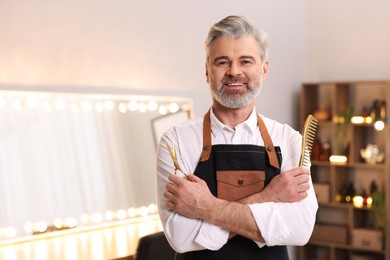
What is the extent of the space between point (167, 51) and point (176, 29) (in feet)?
0.57

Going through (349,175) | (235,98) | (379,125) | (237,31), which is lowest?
(349,175)

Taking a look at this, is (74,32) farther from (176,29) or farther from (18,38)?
(176,29)

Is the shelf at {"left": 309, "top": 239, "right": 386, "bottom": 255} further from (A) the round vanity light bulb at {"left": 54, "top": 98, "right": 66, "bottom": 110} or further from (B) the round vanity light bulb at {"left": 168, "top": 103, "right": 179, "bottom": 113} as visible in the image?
(A) the round vanity light bulb at {"left": 54, "top": 98, "right": 66, "bottom": 110}

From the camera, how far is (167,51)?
4.28m

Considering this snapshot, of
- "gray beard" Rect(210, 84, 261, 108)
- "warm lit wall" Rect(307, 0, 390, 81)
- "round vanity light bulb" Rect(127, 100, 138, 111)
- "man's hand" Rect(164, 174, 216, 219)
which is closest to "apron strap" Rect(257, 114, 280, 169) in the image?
"gray beard" Rect(210, 84, 261, 108)

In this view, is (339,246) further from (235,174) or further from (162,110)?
(235,174)

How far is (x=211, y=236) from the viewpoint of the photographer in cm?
182

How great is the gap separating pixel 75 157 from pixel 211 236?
6.28 feet

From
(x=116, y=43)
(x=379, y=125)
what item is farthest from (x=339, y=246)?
(x=116, y=43)

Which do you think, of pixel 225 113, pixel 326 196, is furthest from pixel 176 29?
pixel 225 113

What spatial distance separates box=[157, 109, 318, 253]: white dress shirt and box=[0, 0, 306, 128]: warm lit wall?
163cm

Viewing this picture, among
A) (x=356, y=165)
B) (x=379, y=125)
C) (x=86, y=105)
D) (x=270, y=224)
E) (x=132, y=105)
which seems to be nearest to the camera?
(x=270, y=224)

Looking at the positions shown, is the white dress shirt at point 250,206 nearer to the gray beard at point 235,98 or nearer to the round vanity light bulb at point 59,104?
the gray beard at point 235,98

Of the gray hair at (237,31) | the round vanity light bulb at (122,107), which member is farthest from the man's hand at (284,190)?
the round vanity light bulb at (122,107)
